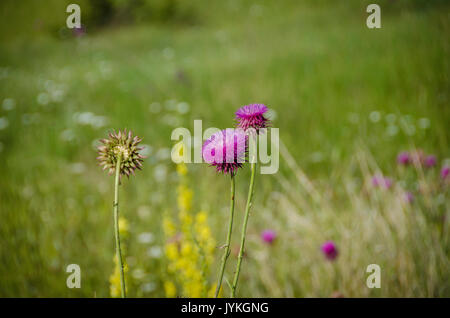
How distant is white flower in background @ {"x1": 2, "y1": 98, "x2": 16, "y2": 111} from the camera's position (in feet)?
13.4

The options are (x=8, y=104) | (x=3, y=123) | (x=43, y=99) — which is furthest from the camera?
(x=43, y=99)

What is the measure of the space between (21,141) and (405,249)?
3.33 metres

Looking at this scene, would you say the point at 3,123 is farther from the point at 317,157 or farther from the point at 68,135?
the point at 317,157

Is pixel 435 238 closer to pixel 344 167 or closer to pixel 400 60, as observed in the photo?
pixel 344 167

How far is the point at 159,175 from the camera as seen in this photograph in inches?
100

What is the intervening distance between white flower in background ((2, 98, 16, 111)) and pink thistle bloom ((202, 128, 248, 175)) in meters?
4.18

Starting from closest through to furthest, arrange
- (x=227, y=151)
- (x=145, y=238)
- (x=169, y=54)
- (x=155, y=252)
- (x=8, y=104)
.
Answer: (x=227, y=151)
(x=155, y=252)
(x=145, y=238)
(x=8, y=104)
(x=169, y=54)

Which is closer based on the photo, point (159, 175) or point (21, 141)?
point (159, 175)

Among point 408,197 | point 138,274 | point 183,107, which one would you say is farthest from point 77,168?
point 408,197

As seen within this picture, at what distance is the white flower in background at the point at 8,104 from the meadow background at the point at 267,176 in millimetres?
82

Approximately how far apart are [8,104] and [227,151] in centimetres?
442

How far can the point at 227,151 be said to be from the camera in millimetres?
644
